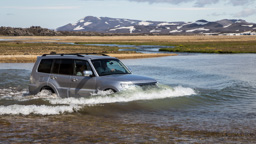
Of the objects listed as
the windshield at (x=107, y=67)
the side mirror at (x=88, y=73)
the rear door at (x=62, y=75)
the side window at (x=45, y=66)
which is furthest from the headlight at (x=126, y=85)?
the side window at (x=45, y=66)

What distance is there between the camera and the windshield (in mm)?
12622

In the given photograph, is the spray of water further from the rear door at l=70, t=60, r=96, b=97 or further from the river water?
the rear door at l=70, t=60, r=96, b=97

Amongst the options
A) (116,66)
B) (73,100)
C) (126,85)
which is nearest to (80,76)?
(73,100)

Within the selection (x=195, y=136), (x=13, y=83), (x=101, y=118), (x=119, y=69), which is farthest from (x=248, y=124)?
(x=13, y=83)

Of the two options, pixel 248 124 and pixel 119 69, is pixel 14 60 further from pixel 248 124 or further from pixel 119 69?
pixel 248 124

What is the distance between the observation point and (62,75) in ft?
42.5

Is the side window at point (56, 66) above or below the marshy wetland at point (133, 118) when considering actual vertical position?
above

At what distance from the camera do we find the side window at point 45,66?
13.4m

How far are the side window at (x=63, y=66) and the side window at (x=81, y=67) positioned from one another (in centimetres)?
20

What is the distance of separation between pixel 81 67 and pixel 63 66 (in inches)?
29.2

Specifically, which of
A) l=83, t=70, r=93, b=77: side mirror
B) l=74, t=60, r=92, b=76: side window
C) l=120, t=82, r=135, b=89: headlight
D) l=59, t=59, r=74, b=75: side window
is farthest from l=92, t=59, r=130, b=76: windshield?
l=120, t=82, r=135, b=89: headlight

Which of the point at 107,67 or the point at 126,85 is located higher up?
the point at 107,67

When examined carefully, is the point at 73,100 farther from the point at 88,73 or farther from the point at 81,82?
the point at 88,73

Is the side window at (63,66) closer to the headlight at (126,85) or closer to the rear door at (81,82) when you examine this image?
the rear door at (81,82)
